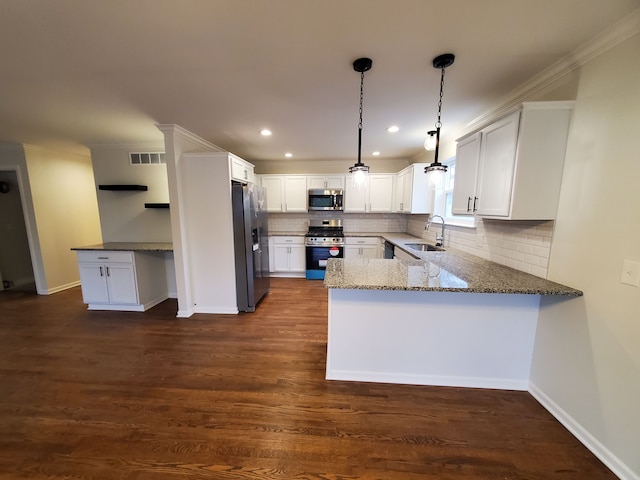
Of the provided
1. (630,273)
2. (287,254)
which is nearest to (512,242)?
(630,273)

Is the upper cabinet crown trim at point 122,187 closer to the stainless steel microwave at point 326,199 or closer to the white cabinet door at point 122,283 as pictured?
the white cabinet door at point 122,283

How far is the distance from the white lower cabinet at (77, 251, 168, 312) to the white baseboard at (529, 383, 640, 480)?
4.53 meters

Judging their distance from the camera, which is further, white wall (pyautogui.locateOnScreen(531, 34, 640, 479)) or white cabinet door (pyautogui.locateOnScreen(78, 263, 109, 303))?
white cabinet door (pyautogui.locateOnScreen(78, 263, 109, 303))

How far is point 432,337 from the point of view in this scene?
1.88 meters

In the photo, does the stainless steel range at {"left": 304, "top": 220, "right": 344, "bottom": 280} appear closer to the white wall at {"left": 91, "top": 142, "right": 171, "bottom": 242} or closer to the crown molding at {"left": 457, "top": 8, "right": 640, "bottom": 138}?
the white wall at {"left": 91, "top": 142, "right": 171, "bottom": 242}

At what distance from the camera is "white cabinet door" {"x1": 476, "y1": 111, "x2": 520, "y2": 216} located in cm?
173

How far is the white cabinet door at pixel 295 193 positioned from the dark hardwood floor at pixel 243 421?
9.46ft

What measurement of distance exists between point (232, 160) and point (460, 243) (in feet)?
10.4

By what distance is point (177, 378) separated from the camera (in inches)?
78.5

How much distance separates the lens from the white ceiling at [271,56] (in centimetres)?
119

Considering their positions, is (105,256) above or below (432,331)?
above

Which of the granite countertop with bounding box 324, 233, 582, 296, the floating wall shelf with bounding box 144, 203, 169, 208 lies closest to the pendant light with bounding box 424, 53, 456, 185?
the granite countertop with bounding box 324, 233, 582, 296

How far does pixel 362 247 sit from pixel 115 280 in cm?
402

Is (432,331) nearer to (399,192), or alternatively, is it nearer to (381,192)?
(399,192)
